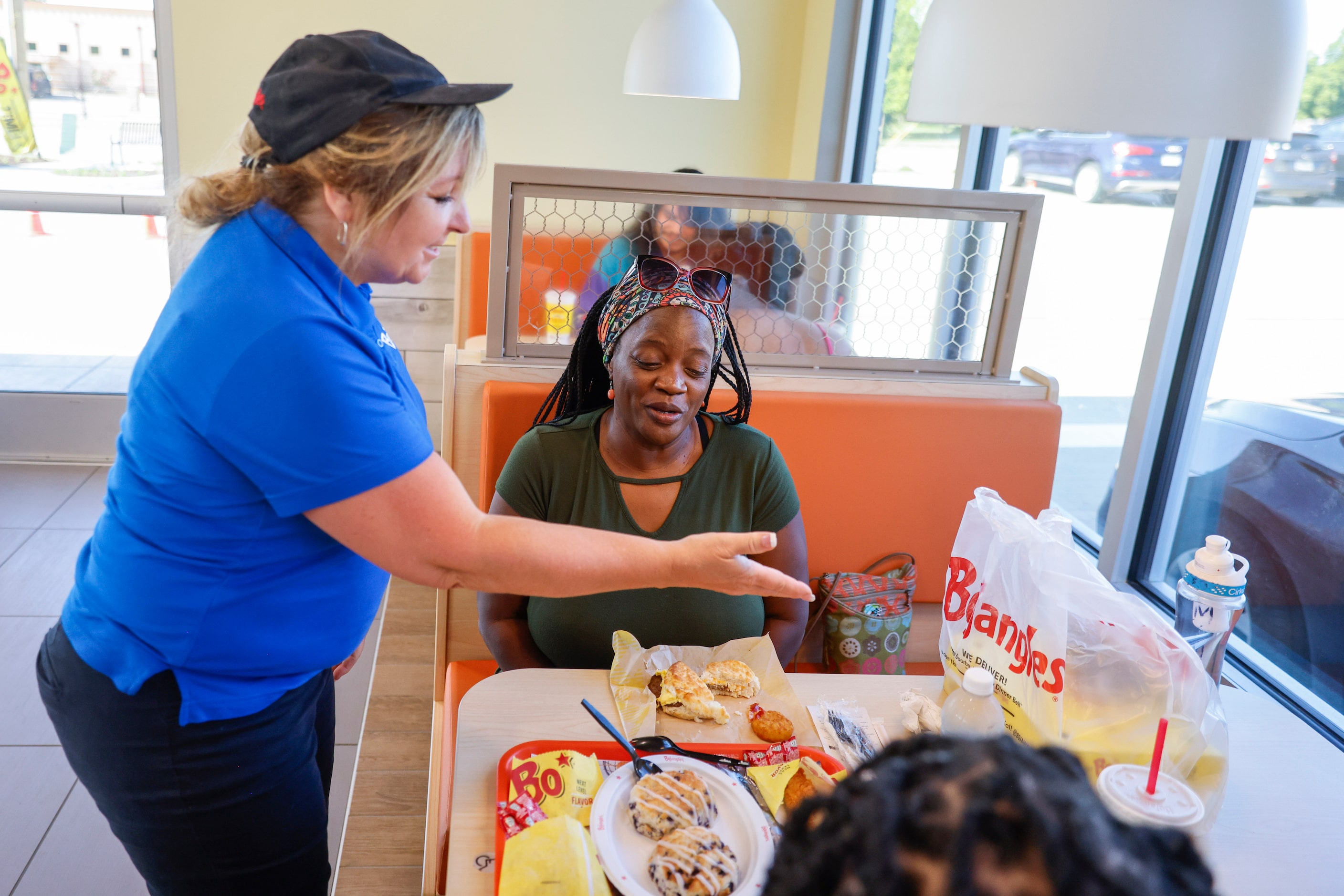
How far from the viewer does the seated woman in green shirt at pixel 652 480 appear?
1527 mm

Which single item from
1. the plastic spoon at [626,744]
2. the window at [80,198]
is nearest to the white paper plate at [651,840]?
the plastic spoon at [626,744]

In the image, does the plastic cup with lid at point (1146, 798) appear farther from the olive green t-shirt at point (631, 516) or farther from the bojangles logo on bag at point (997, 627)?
the olive green t-shirt at point (631, 516)

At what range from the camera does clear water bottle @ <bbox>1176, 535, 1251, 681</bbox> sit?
3.90 feet

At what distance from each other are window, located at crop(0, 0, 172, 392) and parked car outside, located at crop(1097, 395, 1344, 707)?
3.90 metres

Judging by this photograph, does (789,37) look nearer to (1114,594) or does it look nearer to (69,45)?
(69,45)

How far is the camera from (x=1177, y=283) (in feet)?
7.09

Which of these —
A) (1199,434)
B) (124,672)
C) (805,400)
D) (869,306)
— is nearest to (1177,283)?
(1199,434)

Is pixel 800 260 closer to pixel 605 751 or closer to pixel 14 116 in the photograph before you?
pixel 605 751

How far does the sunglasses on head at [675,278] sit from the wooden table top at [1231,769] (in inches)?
24.6

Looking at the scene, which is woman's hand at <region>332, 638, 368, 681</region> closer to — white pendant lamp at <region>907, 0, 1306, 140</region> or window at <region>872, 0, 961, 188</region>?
white pendant lamp at <region>907, 0, 1306, 140</region>

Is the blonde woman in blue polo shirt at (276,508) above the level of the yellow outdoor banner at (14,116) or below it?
below

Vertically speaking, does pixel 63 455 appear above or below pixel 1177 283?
below

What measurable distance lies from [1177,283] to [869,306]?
0.72 m

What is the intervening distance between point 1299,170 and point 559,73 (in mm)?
3069
